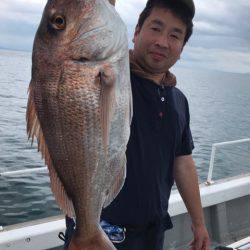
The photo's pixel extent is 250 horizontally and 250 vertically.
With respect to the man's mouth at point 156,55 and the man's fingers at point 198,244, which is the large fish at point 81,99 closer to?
the man's mouth at point 156,55

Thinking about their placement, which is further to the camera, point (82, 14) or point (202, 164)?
point (202, 164)

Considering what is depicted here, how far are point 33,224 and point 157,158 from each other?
5.86 ft

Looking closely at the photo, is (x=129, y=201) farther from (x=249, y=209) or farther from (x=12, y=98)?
(x=12, y=98)

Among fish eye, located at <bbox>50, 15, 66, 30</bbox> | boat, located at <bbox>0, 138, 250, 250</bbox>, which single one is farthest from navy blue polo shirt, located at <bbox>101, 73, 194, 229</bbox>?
boat, located at <bbox>0, 138, 250, 250</bbox>

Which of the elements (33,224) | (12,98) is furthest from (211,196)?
(12,98)

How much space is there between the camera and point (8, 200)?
9570mm

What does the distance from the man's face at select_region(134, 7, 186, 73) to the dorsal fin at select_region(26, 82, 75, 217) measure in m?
0.93

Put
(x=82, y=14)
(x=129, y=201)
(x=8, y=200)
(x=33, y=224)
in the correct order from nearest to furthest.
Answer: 1. (x=82, y=14)
2. (x=129, y=201)
3. (x=33, y=224)
4. (x=8, y=200)

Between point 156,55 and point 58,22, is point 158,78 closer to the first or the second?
point 156,55

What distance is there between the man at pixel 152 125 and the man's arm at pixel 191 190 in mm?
254

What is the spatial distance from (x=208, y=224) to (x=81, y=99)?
163 inches

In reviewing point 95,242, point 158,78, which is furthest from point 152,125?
point 95,242

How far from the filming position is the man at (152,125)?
2.50m

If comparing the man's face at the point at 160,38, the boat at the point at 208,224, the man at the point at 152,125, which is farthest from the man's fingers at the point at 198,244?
the man's face at the point at 160,38
